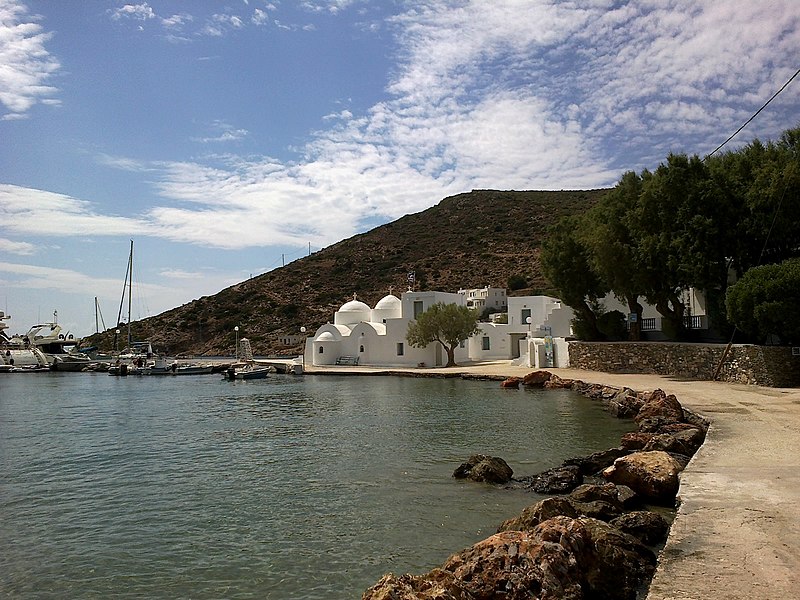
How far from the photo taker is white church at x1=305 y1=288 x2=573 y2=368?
155 feet

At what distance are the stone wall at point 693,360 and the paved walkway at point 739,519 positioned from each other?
7.02m

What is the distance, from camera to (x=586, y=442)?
52.9ft

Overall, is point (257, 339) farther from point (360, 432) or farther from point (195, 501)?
point (195, 501)

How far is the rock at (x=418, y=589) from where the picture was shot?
5.56 metres

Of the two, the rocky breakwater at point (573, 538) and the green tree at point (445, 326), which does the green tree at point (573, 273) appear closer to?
the green tree at point (445, 326)

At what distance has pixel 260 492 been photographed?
39.8 ft

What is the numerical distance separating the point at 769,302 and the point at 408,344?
2928cm

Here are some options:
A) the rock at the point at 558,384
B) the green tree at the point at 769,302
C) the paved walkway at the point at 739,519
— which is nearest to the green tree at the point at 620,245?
the rock at the point at 558,384

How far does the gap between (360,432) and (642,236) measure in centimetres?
1687

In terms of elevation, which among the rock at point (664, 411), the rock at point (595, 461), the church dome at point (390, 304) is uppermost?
the church dome at point (390, 304)

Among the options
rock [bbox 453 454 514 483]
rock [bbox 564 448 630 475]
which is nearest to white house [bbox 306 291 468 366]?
rock [bbox 564 448 630 475]

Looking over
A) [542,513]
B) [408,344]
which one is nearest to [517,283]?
[408,344]

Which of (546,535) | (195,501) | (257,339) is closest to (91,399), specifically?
(195,501)

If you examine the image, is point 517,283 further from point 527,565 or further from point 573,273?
point 527,565
